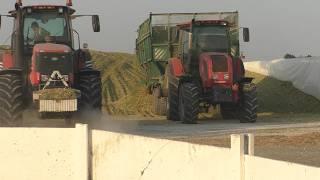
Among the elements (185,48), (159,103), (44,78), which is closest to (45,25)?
(44,78)

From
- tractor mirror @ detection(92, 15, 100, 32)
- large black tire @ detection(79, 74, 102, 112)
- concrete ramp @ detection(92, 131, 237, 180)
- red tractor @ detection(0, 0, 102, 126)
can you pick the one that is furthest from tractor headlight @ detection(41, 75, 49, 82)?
concrete ramp @ detection(92, 131, 237, 180)

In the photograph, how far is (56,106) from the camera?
45.5 ft

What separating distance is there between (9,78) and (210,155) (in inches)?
350

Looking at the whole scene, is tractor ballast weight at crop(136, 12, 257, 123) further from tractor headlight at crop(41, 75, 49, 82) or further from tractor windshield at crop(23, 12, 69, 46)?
tractor headlight at crop(41, 75, 49, 82)

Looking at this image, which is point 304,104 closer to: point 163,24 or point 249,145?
point 163,24

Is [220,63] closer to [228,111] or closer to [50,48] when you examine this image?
[228,111]

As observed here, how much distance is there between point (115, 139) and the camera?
29.0 ft

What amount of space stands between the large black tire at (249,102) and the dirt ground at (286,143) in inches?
96.9

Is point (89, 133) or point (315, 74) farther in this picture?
point (315, 74)

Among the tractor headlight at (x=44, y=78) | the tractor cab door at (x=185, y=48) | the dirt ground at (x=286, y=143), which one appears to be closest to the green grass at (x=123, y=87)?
the tractor cab door at (x=185, y=48)

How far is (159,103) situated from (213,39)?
4.95 meters

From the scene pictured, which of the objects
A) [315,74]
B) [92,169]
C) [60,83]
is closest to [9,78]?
[60,83]

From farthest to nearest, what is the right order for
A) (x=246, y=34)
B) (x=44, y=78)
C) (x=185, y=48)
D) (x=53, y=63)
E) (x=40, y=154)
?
(x=246, y=34), (x=185, y=48), (x=53, y=63), (x=44, y=78), (x=40, y=154)

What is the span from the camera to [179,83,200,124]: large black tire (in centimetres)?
1922
